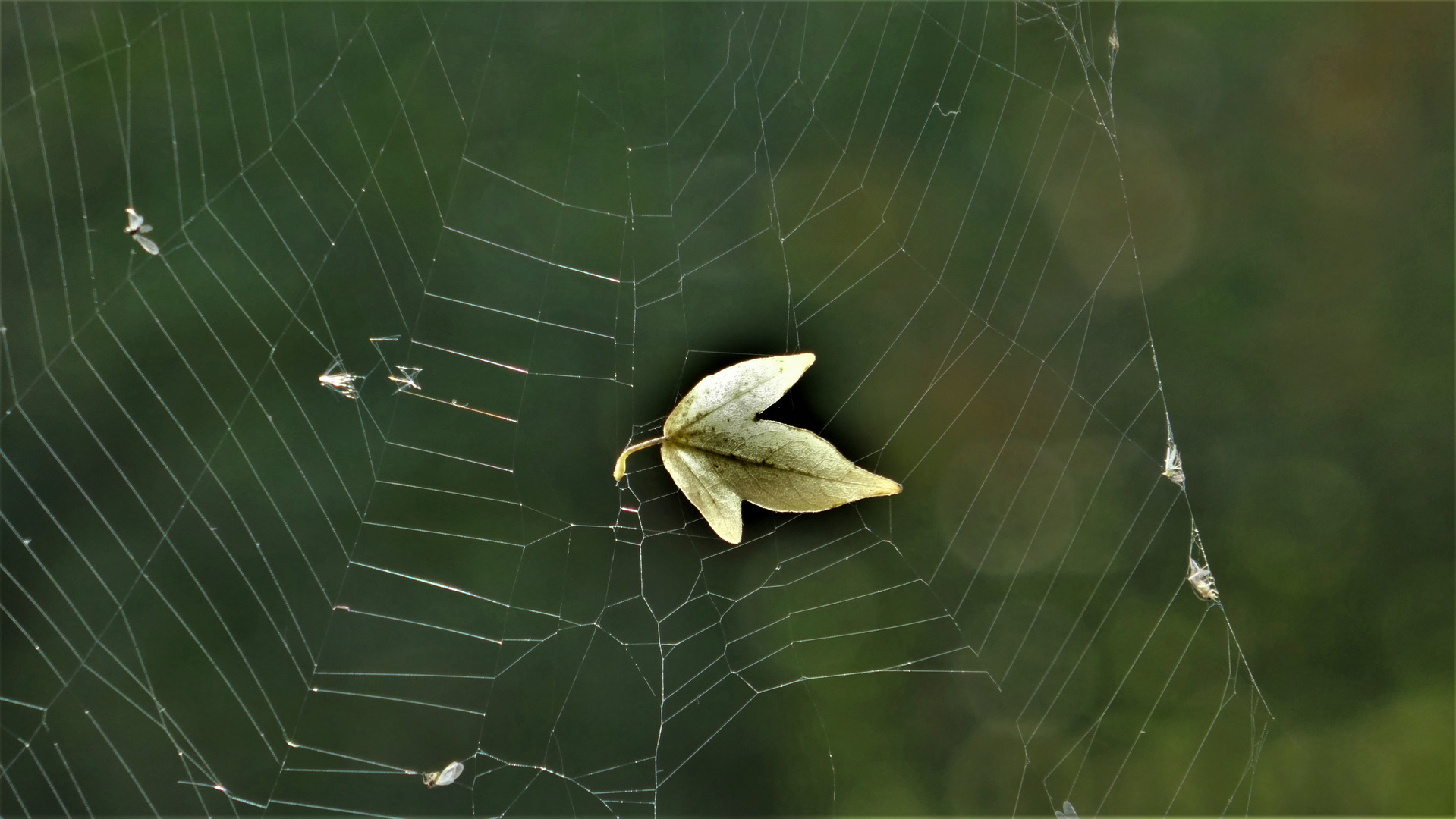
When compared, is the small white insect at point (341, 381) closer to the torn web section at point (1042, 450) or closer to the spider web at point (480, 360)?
the spider web at point (480, 360)

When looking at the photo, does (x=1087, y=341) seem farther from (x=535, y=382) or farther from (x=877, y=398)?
(x=535, y=382)

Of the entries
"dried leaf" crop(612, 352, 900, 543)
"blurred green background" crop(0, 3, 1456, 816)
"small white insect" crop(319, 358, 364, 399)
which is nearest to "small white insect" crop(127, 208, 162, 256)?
"blurred green background" crop(0, 3, 1456, 816)

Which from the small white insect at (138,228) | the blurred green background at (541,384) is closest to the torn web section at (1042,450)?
the blurred green background at (541,384)

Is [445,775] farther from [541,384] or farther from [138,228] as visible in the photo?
[138,228]

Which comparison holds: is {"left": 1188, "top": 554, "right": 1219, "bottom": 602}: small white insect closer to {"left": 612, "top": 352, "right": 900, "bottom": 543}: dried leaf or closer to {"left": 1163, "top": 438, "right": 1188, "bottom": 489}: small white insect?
{"left": 1163, "top": 438, "right": 1188, "bottom": 489}: small white insect

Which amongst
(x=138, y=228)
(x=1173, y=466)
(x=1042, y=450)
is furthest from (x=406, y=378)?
(x=1173, y=466)
